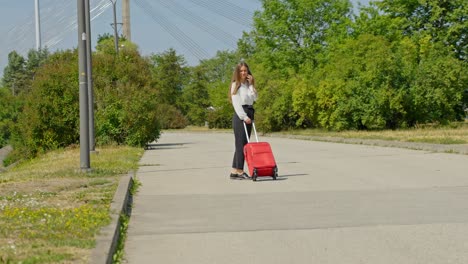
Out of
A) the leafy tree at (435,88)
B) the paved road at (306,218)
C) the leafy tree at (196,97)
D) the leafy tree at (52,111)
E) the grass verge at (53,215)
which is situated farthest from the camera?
the leafy tree at (196,97)

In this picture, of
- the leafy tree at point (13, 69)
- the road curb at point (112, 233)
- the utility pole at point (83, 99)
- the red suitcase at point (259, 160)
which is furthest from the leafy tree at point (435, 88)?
the leafy tree at point (13, 69)

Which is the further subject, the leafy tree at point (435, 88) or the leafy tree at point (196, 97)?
the leafy tree at point (196, 97)

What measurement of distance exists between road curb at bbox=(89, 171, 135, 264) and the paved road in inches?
6.5

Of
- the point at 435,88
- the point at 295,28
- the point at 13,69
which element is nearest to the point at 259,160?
the point at 435,88

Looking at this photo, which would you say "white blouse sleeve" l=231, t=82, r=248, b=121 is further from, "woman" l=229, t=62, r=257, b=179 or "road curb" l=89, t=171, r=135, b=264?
"road curb" l=89, t=171, r=135, b=264

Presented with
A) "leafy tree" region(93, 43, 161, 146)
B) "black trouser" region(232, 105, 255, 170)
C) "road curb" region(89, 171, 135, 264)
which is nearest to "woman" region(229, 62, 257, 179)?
"black trouser" region(232, 105, 255, 170)

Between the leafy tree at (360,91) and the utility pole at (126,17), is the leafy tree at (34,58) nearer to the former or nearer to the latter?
the utility pole at (126,17)

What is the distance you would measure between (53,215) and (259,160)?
5.70 meters

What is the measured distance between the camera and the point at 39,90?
31.7 m

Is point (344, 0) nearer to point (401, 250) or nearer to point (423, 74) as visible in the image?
point (423, 74)

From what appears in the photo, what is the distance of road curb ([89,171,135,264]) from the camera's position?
6.55m

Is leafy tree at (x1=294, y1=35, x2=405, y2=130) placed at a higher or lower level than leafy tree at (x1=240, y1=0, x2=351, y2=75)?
lower

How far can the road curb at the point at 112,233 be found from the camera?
258 inches

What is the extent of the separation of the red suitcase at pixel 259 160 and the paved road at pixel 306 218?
17cm
